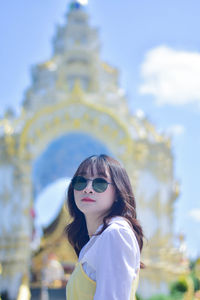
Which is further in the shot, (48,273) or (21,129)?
(48,273)

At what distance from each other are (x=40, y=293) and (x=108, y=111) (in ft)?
21.4

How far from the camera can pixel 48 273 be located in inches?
698

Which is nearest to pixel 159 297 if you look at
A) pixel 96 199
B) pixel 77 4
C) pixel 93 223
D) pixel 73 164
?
pixel 73 164

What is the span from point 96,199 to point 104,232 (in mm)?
269

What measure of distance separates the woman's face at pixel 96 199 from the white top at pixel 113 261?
0.61 ft

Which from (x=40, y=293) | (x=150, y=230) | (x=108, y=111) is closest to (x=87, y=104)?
(x=108, y=111)

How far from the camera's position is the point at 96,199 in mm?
2186

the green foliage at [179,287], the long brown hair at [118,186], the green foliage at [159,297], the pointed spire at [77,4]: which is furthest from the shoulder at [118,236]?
the pointed spire at [77,4]

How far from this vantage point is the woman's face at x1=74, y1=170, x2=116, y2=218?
7.17ft

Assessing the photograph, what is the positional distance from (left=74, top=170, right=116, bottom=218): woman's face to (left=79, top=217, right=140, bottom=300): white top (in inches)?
7.4

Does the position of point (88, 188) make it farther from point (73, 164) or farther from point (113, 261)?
point (73, 164)

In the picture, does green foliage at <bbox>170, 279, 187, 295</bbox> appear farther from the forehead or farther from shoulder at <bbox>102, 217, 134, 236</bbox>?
shoulder at <bbox>102, 217, 134, 236</bbox>

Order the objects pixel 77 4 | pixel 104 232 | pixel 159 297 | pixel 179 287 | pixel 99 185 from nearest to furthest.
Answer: pixel 104 232, pixel 99 185, pixel 159 297, pixel 179 287, pixel 77 4

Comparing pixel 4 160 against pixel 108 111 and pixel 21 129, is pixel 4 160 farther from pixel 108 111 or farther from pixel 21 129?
pixel 108 111
